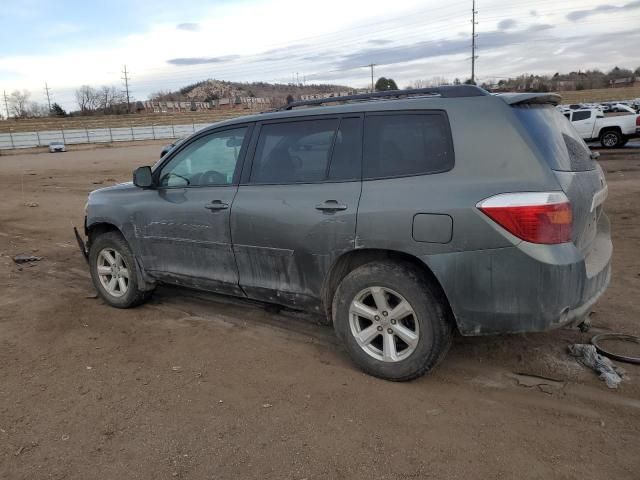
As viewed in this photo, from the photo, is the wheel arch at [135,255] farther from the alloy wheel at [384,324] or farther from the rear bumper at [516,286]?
the rear bumper at [516,286]

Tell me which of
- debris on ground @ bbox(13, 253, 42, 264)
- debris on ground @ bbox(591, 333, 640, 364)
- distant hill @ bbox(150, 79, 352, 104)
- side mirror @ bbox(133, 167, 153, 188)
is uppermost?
distant hill @ bbox(150, 79, 352, 104)

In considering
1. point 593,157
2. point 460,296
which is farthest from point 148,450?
point 593,157

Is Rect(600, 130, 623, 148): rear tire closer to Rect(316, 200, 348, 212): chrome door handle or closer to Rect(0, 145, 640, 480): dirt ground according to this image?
Rect(0, 145, 640, 480): dirt ground

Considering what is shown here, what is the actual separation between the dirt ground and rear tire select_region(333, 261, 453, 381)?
17 cm

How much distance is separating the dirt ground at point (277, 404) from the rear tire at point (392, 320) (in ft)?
0.55

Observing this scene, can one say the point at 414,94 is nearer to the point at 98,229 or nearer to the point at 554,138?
the point at 554,138

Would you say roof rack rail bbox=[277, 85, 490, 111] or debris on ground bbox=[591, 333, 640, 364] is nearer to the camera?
roof rack rail bbox=[277, 85, 490, 111]

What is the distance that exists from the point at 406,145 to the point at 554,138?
927 mm

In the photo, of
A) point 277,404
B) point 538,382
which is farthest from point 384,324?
point 538,382

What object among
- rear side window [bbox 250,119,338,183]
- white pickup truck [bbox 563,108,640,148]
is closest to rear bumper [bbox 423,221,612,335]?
rear side window [bbox 250,119,338,183]

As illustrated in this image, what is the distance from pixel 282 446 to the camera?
9.66 ft

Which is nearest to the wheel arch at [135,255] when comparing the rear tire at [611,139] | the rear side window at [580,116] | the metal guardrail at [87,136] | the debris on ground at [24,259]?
the debris on ground at [24,259]

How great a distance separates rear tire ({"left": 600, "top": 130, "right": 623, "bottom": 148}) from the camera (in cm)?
2091

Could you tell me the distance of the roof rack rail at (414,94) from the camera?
11.1 ft
